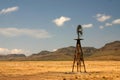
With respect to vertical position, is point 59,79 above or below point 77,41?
below

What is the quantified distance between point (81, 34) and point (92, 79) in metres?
11.7

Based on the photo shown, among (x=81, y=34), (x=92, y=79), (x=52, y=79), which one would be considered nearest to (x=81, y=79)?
(x=92, y=79)

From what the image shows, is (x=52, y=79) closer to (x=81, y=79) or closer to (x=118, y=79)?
(x=81, y=79)

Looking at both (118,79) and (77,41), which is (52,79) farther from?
(77,41)

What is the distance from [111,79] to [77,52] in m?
12.1

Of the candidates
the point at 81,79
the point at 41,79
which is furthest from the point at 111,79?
the point at 41,79

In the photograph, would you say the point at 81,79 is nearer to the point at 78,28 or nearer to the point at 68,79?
the point at 68,79

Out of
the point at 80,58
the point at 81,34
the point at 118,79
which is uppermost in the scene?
the point at 81,34

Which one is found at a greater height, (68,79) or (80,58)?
(80,58)

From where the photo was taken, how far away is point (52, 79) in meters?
A: 32.1

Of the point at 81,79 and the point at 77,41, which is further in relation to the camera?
the point at 77,41

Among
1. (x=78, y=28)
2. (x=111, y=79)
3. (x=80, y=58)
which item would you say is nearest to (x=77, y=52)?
(x=80, y=58)

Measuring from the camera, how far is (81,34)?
42.1m

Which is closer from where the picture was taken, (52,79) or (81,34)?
(52,79)
